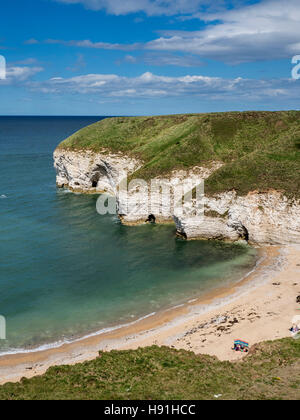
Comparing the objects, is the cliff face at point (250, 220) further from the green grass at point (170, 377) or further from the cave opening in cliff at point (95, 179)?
the cave opening in cliff at point (95, 179)

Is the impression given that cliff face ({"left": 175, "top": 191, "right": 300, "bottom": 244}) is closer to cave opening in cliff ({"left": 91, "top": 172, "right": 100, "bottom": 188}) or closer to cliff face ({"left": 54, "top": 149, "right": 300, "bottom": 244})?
cliff face ({"left": 54, "top": 149, "right": 300, "bottom": 244})

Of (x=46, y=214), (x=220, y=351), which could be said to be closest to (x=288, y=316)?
(x=220, y=351)

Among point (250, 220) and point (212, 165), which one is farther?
point (212, 165)

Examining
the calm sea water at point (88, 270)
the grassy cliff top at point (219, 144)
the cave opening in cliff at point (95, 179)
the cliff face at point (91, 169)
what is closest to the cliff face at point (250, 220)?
the grassy cliff top at point (219, 144)

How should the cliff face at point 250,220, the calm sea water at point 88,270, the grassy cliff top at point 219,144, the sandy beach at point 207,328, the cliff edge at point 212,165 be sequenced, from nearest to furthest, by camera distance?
the sandy beach at point 207,328 < the calm sea water at point 88,270 < the cliff face at point 250,220 < the cliff edge at point 212,165 < the grassy cliff top at point 219,144

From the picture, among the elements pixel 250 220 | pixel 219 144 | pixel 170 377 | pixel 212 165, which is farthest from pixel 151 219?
pixel 170 377

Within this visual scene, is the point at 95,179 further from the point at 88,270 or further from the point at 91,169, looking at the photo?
the point at 88,270
